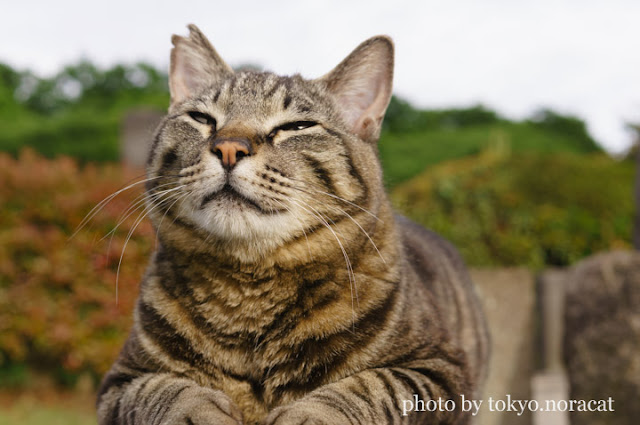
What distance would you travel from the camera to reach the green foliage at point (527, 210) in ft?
18.3

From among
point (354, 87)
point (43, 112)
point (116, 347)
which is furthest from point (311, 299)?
point (43, 112)

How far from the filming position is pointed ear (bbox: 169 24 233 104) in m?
2.49

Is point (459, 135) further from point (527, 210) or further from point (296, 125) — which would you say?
point (296, 125)

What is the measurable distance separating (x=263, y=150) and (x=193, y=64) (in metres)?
0.76

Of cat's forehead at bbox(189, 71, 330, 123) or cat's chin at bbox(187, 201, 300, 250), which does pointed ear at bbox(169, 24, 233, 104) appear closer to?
cat's forehead at bbox(189, 71, 330, 123)

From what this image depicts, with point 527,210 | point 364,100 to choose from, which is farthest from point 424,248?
point 527,210

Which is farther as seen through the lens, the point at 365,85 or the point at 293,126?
the point at 365,85

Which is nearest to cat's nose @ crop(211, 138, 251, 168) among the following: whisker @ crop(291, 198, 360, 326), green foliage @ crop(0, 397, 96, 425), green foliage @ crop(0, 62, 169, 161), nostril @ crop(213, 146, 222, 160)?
nostril @ crop(213, 146, 222, 160)

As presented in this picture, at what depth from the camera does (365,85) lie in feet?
7.82

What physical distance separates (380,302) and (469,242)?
366 centimetres

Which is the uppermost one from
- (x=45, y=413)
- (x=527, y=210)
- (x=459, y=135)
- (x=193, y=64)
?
(x=459, y=135)

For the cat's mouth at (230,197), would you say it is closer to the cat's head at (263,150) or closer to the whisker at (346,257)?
the cat's head at (263,150)

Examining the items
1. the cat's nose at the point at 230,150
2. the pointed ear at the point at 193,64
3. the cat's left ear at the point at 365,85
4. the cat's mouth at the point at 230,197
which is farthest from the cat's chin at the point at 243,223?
the pointed ear at the point at 193,64

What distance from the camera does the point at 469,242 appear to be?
5.59m
